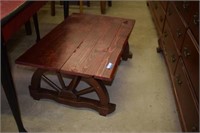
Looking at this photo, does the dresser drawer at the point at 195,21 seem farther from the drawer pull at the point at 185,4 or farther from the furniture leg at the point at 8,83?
the furniture leg at the point at 8,83

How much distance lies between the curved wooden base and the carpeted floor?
4 centimetres

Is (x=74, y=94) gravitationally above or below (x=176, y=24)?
below

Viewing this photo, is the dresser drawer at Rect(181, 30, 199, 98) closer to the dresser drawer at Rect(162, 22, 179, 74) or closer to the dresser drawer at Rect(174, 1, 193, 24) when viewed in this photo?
the dresser drawer at Rect(174, 1, 193, 24)

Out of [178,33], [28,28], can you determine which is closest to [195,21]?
[178,33]

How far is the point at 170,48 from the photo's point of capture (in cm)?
179

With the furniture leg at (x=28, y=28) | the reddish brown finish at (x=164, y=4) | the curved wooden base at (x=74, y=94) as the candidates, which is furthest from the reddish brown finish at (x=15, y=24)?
the reddish brown finish at (x=164, y=4)

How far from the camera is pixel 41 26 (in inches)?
110

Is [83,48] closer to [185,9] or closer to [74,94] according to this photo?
[74,94]

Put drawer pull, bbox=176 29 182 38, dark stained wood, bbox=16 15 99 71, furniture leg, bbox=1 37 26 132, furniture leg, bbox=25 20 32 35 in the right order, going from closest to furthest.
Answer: furniture leg, bbox=1 37 26 132
dark stained wood, bbox=16 15 99 71
drawer pull, bbox=176 29 182 38
furniture leg, bbox=25 20 32 35

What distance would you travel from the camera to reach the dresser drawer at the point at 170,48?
1648mm

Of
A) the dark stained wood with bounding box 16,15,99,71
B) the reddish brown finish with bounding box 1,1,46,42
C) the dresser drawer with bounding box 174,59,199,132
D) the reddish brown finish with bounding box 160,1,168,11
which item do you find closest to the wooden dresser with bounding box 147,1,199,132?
the dresser drawer with bounding box 174,59,199,132

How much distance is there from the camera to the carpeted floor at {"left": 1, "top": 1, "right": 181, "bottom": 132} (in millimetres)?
1473

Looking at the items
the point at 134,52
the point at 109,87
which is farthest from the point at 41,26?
the point at 109,87

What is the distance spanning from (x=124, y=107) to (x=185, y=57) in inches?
22.0
